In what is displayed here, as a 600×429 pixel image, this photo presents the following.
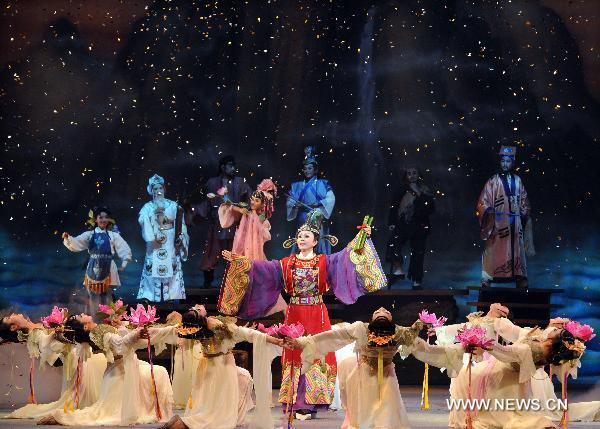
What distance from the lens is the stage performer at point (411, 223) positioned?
11773 mm

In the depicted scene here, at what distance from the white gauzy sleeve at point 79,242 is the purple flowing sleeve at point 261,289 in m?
4.12

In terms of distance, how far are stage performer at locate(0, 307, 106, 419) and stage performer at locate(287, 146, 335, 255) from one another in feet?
13.7

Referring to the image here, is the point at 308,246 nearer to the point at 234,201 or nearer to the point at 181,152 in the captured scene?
the point at 234,201

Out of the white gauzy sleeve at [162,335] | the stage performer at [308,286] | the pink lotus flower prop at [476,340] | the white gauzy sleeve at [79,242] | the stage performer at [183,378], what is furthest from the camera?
the white gauzy sleeve at [79,242]

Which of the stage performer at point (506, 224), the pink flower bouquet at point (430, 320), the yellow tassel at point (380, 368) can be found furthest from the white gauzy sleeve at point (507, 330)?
the stage performer at point (506, 224)

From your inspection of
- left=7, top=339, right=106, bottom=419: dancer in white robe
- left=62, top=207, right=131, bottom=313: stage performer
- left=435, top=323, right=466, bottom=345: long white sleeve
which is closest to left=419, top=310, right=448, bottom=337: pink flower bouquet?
left=435, top=323, right=466, bottom=345: long white sleeve

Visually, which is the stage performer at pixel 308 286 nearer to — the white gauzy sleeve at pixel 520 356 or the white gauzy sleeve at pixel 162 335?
the white gauzy sleeve at pixel 162 335

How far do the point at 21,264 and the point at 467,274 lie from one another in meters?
5.07

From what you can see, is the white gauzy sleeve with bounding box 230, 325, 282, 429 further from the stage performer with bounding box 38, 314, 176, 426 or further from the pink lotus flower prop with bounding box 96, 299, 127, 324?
the pink lotus flower prop with bounding box 96, 299, 127, 324

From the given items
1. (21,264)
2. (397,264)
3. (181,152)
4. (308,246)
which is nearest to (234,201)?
(181,152)

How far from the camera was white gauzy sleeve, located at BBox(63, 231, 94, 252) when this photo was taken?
11602mm

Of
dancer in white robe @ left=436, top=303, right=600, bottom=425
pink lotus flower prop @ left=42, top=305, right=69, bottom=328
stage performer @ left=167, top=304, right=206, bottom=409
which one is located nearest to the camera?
dancer in white robe @ left=436, top=303, right=600, bottom=425
